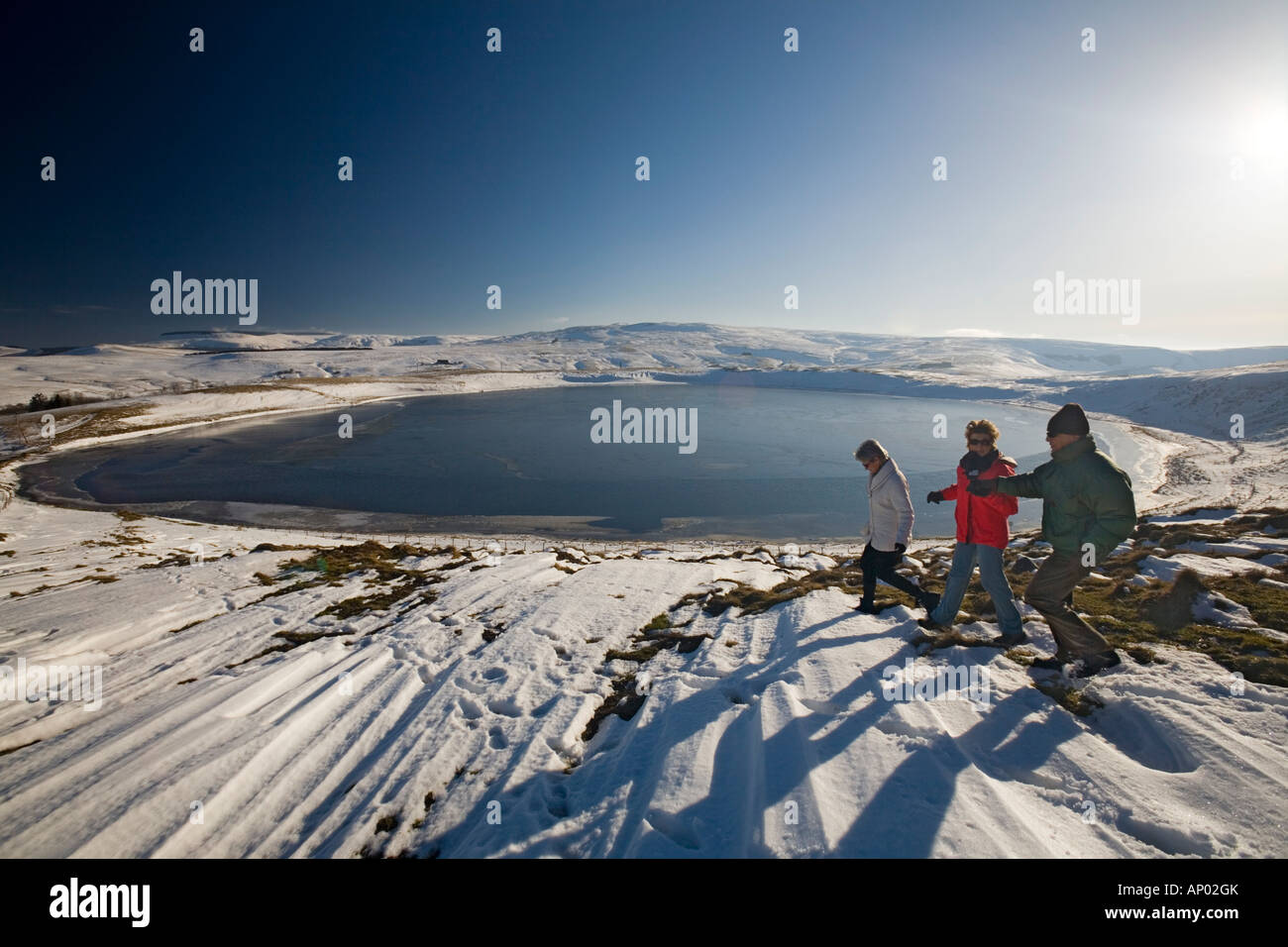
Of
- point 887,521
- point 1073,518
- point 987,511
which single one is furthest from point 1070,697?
point 887,521

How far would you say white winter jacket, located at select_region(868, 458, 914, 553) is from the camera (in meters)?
6.48

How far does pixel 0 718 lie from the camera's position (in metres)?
5.39

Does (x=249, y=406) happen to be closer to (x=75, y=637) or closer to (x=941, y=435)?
(x=75, y=637)

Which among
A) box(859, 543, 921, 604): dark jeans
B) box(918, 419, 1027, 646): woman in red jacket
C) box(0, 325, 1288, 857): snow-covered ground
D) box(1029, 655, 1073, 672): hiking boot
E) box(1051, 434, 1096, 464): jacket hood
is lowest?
box(0, 325, 1288, 857): snow-covered ground

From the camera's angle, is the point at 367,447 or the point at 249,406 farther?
the point at 249,406

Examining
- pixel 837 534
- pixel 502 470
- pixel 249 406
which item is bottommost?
pixel 837 534

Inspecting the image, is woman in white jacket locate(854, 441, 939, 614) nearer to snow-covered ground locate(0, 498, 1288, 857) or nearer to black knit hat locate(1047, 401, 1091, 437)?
snow-covered ground locate(0, 498, 1288, 857)

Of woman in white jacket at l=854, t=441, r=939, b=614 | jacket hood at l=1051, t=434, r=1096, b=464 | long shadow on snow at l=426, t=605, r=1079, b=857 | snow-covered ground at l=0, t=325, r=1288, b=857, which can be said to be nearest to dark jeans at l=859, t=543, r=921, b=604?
woman in white jacket at l=854, t=441, r=939, b=614

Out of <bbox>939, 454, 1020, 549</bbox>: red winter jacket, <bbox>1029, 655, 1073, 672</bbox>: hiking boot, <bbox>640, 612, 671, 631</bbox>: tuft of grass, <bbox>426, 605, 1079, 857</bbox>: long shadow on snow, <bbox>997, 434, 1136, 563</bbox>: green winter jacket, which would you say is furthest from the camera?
<bbox>640, 612, 671, 631</bbox>: tuft of grass

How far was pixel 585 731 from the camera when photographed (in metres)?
4.98

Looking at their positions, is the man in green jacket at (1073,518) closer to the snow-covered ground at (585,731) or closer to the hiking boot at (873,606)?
the snow-covered ground at (585,731)

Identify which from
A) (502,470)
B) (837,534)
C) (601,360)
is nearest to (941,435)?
(837,534)

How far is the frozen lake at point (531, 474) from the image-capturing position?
21.8 m
